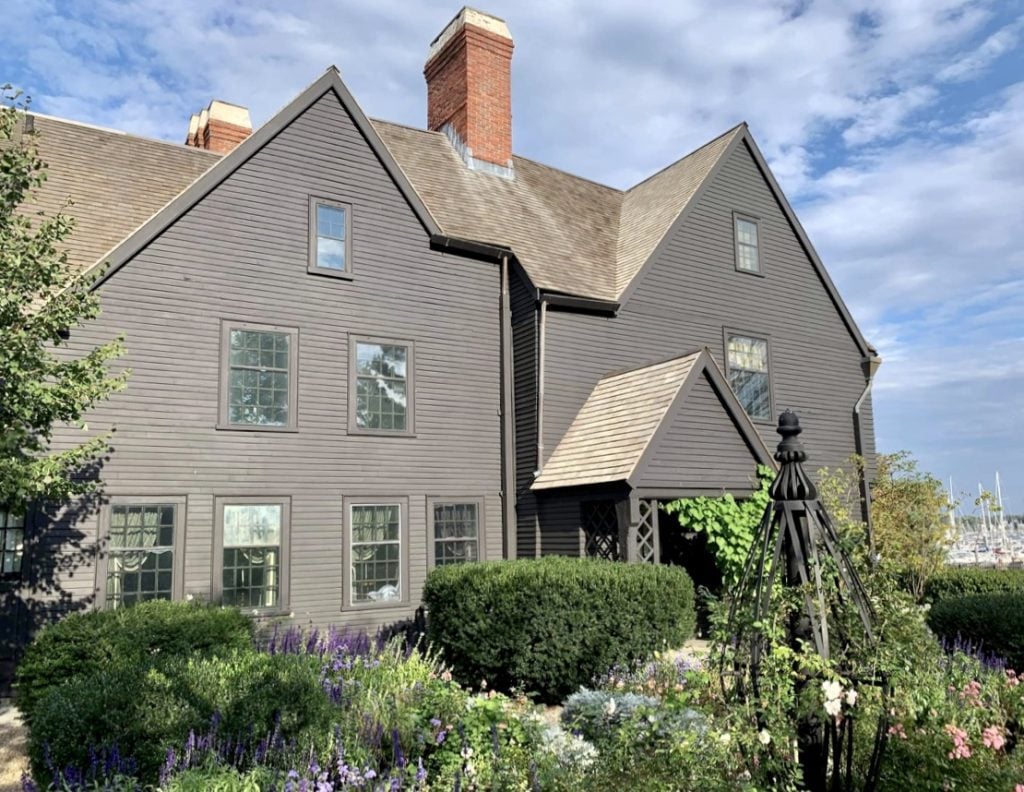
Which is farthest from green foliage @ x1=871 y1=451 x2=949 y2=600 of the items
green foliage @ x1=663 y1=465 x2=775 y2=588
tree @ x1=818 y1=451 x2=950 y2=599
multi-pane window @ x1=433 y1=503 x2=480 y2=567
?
multi-pane window @ x1=433 y1=503 x2=480 y2=567

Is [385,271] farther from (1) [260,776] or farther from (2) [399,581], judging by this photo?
(1) [260,776]

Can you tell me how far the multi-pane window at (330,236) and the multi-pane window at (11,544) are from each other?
6.17 m

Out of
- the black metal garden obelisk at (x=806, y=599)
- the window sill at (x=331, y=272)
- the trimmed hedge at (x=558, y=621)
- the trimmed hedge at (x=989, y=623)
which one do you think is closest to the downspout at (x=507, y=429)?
the window sill at (x=331, y=272)

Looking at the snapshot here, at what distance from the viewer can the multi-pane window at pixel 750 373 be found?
18.5m

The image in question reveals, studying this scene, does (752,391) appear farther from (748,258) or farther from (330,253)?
(330,253)

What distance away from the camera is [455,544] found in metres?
15.1

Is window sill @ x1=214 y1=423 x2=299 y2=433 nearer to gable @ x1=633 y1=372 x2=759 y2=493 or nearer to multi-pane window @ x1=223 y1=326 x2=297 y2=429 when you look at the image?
multi-pane window @ x1=223 y1=326 x2=297 y2=429

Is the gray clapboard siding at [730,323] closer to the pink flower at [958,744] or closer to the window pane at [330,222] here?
the window pane at [330,222]

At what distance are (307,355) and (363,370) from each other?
1.09 metres

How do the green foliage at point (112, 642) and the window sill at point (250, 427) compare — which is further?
the window sill at point (250, 427)

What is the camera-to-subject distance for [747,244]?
63.8ft

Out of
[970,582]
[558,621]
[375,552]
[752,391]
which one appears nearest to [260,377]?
[375,552]

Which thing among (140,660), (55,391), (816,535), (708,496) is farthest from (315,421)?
(816,535)

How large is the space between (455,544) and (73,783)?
974 centimetres
